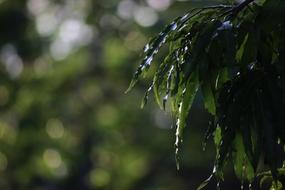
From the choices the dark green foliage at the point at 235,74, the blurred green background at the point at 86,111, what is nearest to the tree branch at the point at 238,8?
the dark green foliage at the point at 235,74

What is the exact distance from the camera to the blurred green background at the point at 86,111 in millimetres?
15523

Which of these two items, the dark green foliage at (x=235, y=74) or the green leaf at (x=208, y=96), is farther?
the green leaf at (x=208, y=96)

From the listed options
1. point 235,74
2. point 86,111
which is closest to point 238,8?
point 235,74

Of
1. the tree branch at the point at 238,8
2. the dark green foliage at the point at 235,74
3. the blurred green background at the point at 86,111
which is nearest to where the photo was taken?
the dark green foliage at the point at 235,74

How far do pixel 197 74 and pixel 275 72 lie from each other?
0.64ft

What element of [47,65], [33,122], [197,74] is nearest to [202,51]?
[197,74]

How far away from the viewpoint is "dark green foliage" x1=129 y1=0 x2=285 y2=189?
191 cm

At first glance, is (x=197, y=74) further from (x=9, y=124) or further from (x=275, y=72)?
(x=9, y=124)

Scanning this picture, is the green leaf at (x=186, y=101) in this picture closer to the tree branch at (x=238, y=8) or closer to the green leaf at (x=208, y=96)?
the green leaf at (x=208, y=96)

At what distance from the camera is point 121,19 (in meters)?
17.2

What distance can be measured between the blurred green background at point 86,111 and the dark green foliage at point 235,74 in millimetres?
12937

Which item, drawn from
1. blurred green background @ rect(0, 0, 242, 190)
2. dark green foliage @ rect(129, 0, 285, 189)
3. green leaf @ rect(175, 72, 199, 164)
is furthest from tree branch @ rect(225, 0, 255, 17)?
blurred green background @ rect(0, 0, 242, 190)

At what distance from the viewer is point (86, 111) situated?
16656 millimetres

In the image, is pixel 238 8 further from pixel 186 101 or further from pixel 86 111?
pixel 86 111
